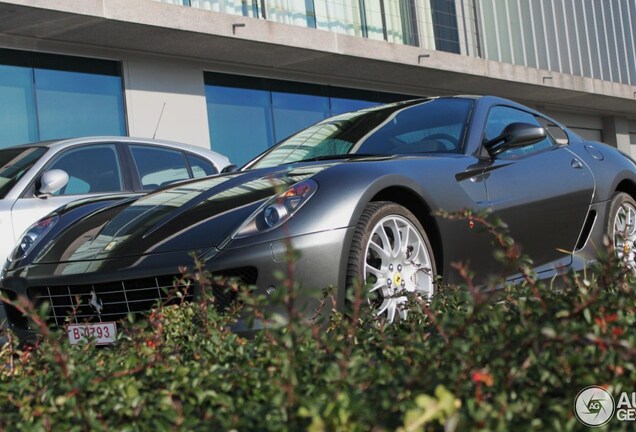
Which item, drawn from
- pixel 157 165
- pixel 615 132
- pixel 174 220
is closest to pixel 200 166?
pixel 157 165

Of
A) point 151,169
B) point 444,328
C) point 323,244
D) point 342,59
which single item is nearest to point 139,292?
point 323,244

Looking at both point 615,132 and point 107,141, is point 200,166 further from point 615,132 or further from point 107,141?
point 615,132

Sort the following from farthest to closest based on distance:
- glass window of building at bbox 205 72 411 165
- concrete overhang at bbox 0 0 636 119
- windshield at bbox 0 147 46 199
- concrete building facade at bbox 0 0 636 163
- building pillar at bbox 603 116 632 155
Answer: building pillar at bbox 603 116 632 155, glass window of building at bbox 205 72 411 165, concrete building facade at bbox 0 0 636 163, concrete overhang at bbox 0 0 636 119, windshield at bbox 0 147 46 199

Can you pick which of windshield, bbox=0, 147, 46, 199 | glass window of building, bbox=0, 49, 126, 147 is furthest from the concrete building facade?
windshield, bbox=0, 147, 46, 199

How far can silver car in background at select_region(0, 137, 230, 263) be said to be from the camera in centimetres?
663

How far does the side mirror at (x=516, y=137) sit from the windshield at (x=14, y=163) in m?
3.58

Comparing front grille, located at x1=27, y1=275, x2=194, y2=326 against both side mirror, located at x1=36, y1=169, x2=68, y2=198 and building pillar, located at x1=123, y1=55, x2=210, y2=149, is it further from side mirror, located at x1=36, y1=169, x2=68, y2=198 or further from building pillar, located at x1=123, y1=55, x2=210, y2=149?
building pillar, located at x1=123, y1=55, x2=210, y2=149

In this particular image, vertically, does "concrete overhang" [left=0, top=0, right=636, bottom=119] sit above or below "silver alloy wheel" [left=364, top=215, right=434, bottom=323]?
above

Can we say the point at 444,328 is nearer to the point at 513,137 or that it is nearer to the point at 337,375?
the point at 337,375

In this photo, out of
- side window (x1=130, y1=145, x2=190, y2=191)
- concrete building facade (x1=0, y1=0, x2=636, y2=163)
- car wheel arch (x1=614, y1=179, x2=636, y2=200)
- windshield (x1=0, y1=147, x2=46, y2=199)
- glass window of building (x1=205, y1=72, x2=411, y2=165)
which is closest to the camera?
car wheel arch (x1=614, y1=179, x2=636, y2=200)

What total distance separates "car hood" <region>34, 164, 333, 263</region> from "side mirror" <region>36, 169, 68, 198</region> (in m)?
1.84

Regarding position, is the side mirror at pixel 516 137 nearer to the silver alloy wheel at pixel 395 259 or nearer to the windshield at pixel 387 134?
the windshield at pixel 387 134

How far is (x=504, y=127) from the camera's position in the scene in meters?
5.75

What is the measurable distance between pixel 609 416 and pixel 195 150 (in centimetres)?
692
